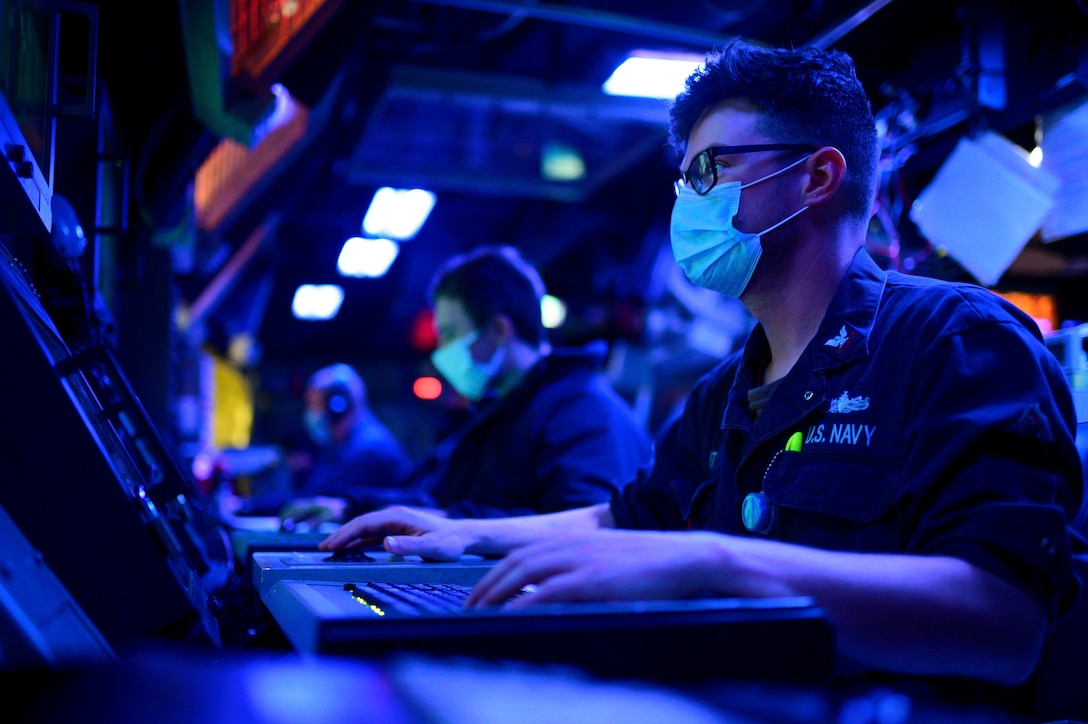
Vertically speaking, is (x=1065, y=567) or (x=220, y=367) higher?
(x=1065, y=567)

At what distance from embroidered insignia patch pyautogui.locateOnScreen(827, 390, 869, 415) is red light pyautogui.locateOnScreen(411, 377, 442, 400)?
12.3 metres

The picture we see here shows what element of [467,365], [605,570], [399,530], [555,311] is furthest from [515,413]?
[555,311]

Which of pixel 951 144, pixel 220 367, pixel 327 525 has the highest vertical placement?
pixel 951 144

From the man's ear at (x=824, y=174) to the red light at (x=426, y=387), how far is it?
1207 cm

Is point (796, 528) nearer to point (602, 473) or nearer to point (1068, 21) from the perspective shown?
point (602, 473)

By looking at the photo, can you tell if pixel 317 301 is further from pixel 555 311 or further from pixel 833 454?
pixel 833 454

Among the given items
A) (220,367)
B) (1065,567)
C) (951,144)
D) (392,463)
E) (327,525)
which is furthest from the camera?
(220,367)

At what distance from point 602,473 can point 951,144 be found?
1.28m

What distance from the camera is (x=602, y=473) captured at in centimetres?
250

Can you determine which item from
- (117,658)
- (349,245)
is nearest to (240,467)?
(349,245)

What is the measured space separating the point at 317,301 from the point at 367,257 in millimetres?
1644

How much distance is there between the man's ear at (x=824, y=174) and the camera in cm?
146

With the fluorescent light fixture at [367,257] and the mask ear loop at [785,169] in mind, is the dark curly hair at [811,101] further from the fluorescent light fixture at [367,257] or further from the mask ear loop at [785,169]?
the fluorescent light fixture at [367,257]

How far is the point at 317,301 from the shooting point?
35.4ft
